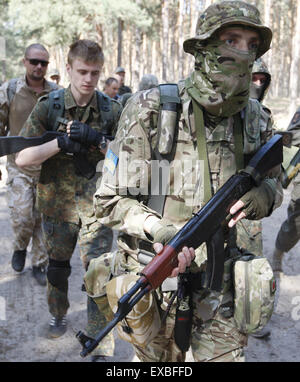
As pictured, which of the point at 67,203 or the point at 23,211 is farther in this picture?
the point at 23,211

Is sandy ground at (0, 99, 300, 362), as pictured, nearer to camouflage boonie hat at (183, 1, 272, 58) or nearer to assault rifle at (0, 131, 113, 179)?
assault rifle at (0, 131, 113, 179)

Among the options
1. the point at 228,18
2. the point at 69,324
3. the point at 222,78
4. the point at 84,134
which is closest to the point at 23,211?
the point at 69,324

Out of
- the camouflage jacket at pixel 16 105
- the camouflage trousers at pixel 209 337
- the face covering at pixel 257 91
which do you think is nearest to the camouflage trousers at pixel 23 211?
the camouflage jacket at pixel 16 105

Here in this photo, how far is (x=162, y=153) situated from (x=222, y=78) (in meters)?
0.43

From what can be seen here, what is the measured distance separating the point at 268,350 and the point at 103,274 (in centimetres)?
201

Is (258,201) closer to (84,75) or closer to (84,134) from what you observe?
(84,134)

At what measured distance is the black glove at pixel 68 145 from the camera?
3.30 m

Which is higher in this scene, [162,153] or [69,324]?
[162,153]

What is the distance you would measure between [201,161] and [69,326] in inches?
94.6

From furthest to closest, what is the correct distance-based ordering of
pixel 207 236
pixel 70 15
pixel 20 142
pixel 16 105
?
1. pixel 70 15
2. pixel 16 105
3. pixel 20 142
4. pixel 207 236

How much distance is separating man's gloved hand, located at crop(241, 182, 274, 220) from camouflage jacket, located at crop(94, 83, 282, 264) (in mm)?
143

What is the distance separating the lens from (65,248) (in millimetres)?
3580

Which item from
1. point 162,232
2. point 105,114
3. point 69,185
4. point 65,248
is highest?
point 105,114

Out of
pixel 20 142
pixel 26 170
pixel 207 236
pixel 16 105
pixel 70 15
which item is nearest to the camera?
pixel 207 236
